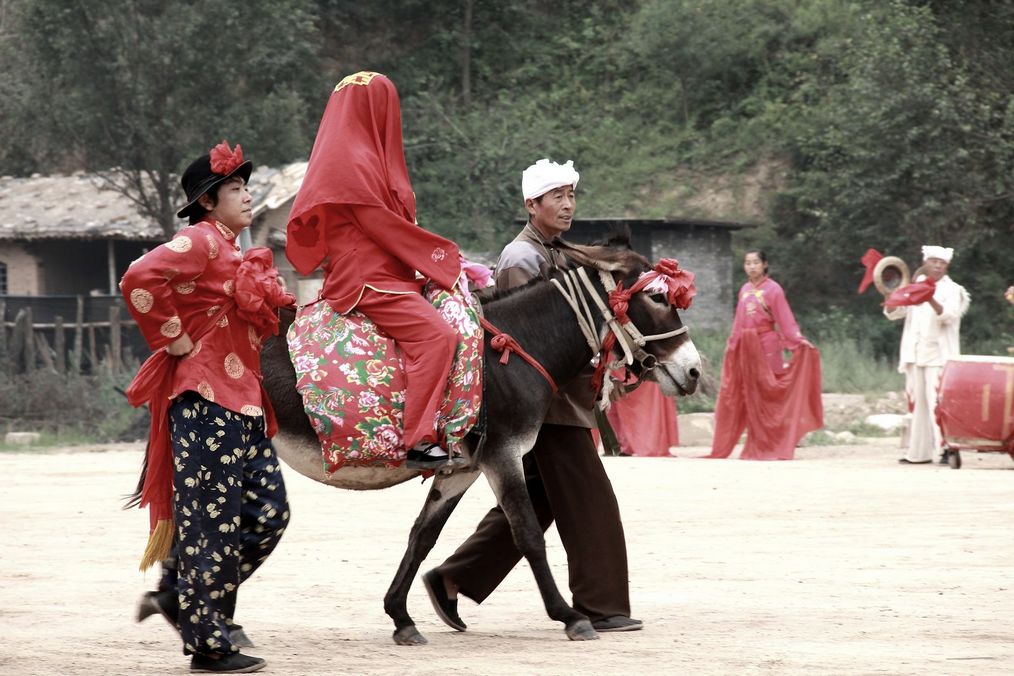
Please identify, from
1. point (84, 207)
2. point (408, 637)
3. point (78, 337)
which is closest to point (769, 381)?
point (408, 637)

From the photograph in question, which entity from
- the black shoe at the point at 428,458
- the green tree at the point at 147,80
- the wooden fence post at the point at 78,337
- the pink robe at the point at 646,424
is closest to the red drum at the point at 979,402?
the pink robe at the point at 646,424

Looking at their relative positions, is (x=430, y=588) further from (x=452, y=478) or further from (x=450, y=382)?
(x=450, y=382)

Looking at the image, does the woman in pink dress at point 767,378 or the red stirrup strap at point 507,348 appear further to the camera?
the woman in pink dress at point 767,378

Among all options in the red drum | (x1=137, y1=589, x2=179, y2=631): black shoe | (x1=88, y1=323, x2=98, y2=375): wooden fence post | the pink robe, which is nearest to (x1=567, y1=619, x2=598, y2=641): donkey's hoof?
(x1=137, y1=589, x2=179, y2=631): black shoe

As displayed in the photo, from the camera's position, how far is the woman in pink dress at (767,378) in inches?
637

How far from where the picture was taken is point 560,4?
4109 cm

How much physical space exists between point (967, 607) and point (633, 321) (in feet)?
7.19

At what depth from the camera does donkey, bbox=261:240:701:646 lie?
639 centimetres

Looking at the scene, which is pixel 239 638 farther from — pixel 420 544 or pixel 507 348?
pixel 507 348

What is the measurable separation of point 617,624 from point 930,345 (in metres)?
9.66

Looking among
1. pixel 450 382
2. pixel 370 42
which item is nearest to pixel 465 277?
pixel 450 382

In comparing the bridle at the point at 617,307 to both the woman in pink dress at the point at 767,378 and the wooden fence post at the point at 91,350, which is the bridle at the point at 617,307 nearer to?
the woman in pink dress at the point at 767,378

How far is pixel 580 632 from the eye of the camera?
21.4 ft

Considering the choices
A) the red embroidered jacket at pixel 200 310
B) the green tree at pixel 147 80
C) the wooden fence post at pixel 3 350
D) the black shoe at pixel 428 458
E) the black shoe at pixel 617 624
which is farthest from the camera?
the green tree at pixel 147 80
